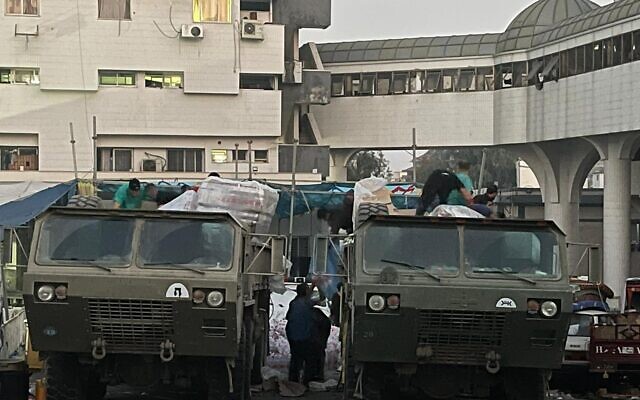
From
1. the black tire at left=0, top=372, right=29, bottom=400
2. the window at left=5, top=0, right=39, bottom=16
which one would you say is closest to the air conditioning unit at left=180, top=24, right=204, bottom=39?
the window at left=5, top=0, right=39, bottom=16

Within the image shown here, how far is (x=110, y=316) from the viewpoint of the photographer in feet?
42.0

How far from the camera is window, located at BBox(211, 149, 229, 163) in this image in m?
49.3

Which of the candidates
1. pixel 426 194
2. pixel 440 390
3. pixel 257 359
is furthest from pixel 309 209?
pixel 440 390

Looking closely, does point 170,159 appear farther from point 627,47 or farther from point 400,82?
point 627,47

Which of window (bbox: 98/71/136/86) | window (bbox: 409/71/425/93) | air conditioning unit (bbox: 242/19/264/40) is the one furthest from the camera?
window (bbox: 409/71/425/93)

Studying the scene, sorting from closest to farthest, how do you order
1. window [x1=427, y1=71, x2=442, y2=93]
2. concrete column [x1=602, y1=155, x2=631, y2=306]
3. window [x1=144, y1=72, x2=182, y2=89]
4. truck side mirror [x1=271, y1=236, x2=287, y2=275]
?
truck side mirror [x1=271, y1=236, x2=287, y2=275] < concrete column [x1=602, y1=155, x2=631, y2=306] < window [x1=144, y1=72, x2=182, y2=89] < window [x1=427, y1=71, x2=442, y2=93]

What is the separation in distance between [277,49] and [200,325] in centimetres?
3646

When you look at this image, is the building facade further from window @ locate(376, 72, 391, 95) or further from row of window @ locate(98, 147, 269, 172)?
window @ locate(376, 72, 391, 95)

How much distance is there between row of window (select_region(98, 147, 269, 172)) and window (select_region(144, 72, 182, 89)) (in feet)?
8.23

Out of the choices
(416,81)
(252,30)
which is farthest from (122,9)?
(416,81)

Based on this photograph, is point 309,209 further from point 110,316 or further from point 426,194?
point 110,316

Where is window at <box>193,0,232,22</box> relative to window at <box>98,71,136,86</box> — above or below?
above

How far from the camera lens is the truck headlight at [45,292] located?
1270 centimetres

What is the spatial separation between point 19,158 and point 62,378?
36203 millimetres
